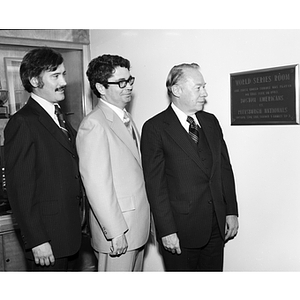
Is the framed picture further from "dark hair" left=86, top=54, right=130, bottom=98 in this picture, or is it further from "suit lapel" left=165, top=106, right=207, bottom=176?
"suit lapel" left=165, top=106, right=207, bottom=176

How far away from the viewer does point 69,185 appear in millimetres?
2102

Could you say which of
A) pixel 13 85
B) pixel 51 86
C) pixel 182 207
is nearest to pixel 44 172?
pixel 51 86

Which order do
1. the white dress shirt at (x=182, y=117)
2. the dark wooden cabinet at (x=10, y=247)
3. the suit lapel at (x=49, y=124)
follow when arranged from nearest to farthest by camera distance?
1. the suit lapel at (x=49, y=124)
2. the white dress shirt at (x=182, y=117)
3. the dark wooden cabinet at (x=10, y=247)

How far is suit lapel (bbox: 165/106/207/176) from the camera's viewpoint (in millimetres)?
2270

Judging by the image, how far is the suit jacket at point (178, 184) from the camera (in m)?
2.26

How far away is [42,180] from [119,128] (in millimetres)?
490

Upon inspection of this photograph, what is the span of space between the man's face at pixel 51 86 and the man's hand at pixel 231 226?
121 cm

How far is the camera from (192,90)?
230cm

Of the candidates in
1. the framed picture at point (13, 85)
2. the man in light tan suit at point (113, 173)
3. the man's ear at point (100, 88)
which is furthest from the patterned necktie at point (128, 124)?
the framed picture at point (13, 85)

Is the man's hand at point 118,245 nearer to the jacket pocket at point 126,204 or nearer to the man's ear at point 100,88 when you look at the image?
the jacket pocket at point 126,204

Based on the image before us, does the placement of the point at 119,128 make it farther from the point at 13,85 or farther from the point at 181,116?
the point at 13,85

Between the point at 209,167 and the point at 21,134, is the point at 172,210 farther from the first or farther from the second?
the point at 21,134

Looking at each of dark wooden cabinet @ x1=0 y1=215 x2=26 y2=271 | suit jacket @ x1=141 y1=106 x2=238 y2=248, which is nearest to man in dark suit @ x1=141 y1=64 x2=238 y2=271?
suit jacket @ x1=141 y1=106 x2=238 y2=248

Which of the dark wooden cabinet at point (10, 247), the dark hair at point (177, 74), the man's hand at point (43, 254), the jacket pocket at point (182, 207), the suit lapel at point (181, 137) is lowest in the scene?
the dark wooden cabinet at point (10, 247)
